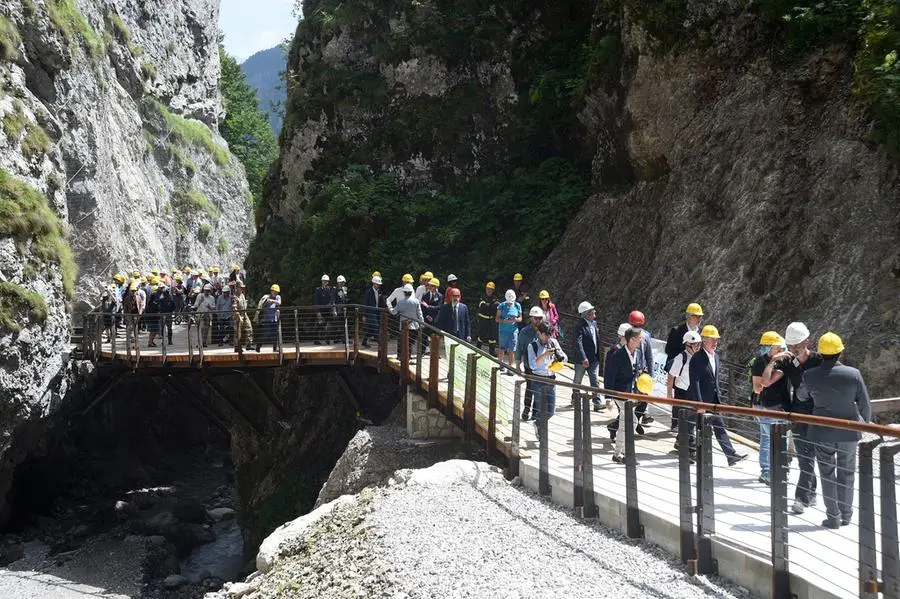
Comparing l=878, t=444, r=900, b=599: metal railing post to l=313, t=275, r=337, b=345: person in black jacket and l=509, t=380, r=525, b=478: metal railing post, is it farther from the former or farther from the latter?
l=313, t=275, r=337, b=345: person in black jacket

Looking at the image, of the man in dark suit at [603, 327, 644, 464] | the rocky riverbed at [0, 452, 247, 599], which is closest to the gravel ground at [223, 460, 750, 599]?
the man in dark suit at [603, 327, 644, 464]

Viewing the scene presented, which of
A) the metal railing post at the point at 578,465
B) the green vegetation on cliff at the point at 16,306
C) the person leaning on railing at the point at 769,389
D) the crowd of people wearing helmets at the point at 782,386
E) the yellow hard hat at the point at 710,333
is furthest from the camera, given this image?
the green vegetation on cliff at the point at 16,306

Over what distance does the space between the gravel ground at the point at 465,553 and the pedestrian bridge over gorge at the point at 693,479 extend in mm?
239

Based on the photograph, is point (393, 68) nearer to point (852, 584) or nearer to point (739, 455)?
point (739, 455)

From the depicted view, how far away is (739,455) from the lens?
8.91 m

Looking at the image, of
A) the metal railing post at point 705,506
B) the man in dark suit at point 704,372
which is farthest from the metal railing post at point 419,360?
→ the metal railing post at point 705,506

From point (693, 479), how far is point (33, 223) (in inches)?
668

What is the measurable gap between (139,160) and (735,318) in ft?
104

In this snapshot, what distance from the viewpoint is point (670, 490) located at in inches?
289

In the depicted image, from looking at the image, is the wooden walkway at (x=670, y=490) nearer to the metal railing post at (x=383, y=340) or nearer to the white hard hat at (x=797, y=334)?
the metal railing post at (x=383, y=340)

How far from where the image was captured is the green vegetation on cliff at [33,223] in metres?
19.1

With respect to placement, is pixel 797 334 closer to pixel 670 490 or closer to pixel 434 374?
pixel 670 490

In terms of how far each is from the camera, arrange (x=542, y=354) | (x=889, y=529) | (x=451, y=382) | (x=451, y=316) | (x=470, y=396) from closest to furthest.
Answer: (x=889, y=529) → (x=542, y=354) → (x=470, y=396) → (x=451, y=382) → (x=451, y=316)

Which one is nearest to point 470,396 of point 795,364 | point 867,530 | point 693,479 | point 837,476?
point 693,479
